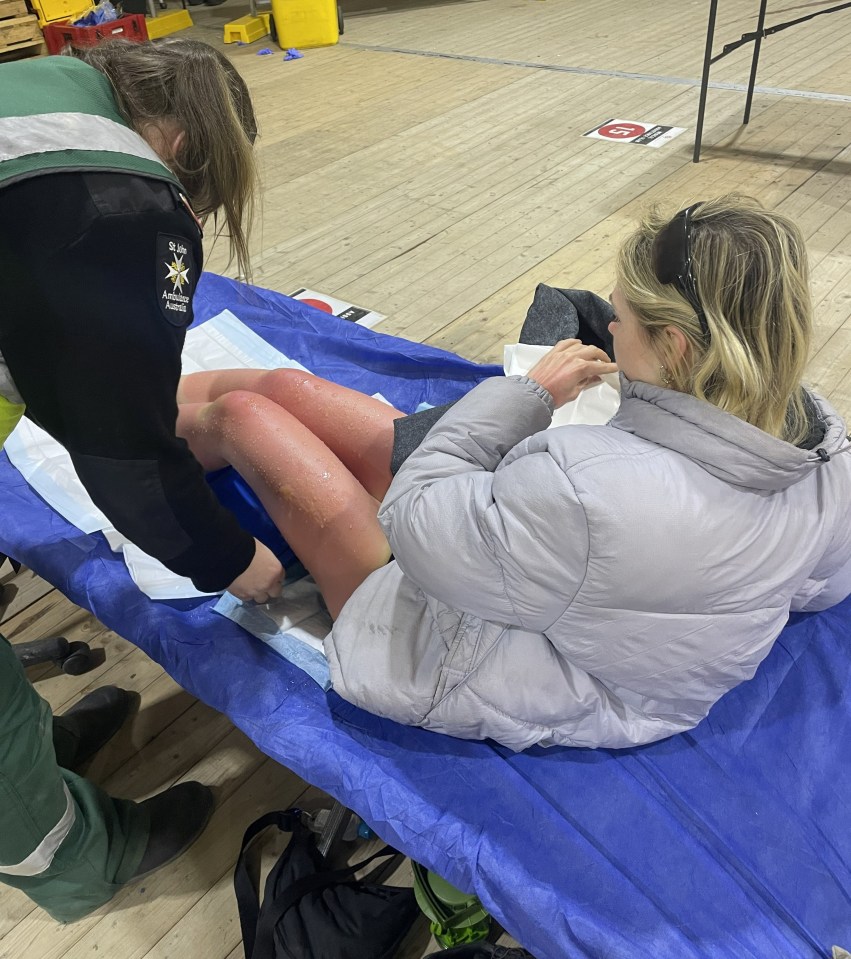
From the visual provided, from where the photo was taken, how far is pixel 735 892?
1129 millimetres

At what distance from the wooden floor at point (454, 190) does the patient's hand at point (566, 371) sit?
0.39m

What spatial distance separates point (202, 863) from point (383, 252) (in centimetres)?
235

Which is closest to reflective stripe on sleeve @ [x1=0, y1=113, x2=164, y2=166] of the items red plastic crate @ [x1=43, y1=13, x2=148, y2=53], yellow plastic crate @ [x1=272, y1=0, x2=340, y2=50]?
red plastic crate @ [x1=43, y1=13, x2=148, y2=53]

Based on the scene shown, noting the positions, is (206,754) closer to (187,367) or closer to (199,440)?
(199,440)

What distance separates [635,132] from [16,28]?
4.36 m

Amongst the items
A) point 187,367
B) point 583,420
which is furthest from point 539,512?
point 187,367

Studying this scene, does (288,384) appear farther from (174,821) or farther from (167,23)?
(167,23)

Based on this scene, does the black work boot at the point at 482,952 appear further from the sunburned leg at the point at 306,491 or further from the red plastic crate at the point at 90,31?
the red plastic crate at the point at 90,31

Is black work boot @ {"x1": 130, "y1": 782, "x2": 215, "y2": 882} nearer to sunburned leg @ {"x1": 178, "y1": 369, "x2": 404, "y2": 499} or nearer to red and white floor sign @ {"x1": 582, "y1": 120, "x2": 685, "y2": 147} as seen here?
sunburned leg @ {"x1": 178, "y1": 369, "x2": 404, "y2": 499}

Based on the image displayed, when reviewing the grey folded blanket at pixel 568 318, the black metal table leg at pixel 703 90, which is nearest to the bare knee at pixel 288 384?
the grey folded blanket at pixel 568 318

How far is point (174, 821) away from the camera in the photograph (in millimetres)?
1452

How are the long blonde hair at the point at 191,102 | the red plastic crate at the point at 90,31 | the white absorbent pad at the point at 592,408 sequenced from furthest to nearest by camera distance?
the red plastic crate at the point at 90,31, the white absorbent pad at the point at 592,408, the long blonde hair at the point at 191,102

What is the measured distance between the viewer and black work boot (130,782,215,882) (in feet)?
4.67

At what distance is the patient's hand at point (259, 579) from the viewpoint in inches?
55.3
